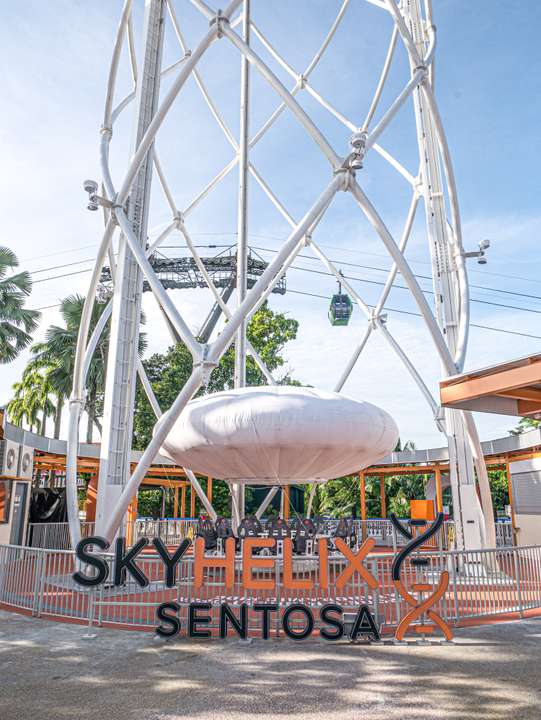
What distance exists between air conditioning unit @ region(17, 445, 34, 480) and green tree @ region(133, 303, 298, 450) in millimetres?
17837

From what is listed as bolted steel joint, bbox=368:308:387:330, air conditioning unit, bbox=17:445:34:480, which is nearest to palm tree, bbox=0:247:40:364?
air conditioning unit, bbox=17:445:34:480

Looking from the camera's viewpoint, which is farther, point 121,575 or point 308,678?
point 121,575

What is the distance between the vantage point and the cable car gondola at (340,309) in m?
34.0

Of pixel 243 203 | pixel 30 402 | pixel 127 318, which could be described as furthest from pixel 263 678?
pixel 30 402

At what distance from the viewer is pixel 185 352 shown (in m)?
43.1

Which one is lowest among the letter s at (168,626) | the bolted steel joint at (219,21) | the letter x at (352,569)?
the letter s at (168,626)

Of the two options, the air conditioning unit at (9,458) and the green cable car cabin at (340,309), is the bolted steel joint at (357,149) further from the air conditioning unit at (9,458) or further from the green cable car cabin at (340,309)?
the green cable car cabin at (340,309)

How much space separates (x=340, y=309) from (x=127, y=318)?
19.1m

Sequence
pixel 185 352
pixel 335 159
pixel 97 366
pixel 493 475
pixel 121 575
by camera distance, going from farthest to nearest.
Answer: pixel 493 475
pixel 185 352
pixel 97 366
pixel 335 159
pixel 121 575

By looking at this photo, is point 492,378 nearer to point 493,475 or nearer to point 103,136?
point 103,136

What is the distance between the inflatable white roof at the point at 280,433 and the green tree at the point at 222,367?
2491cm

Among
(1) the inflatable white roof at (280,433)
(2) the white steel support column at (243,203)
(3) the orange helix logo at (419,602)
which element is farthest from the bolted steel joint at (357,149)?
(3) the orange helix logo at (419,602)

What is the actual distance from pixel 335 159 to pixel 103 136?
26.7 feet

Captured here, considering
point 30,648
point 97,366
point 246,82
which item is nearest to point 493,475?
point 97,366
